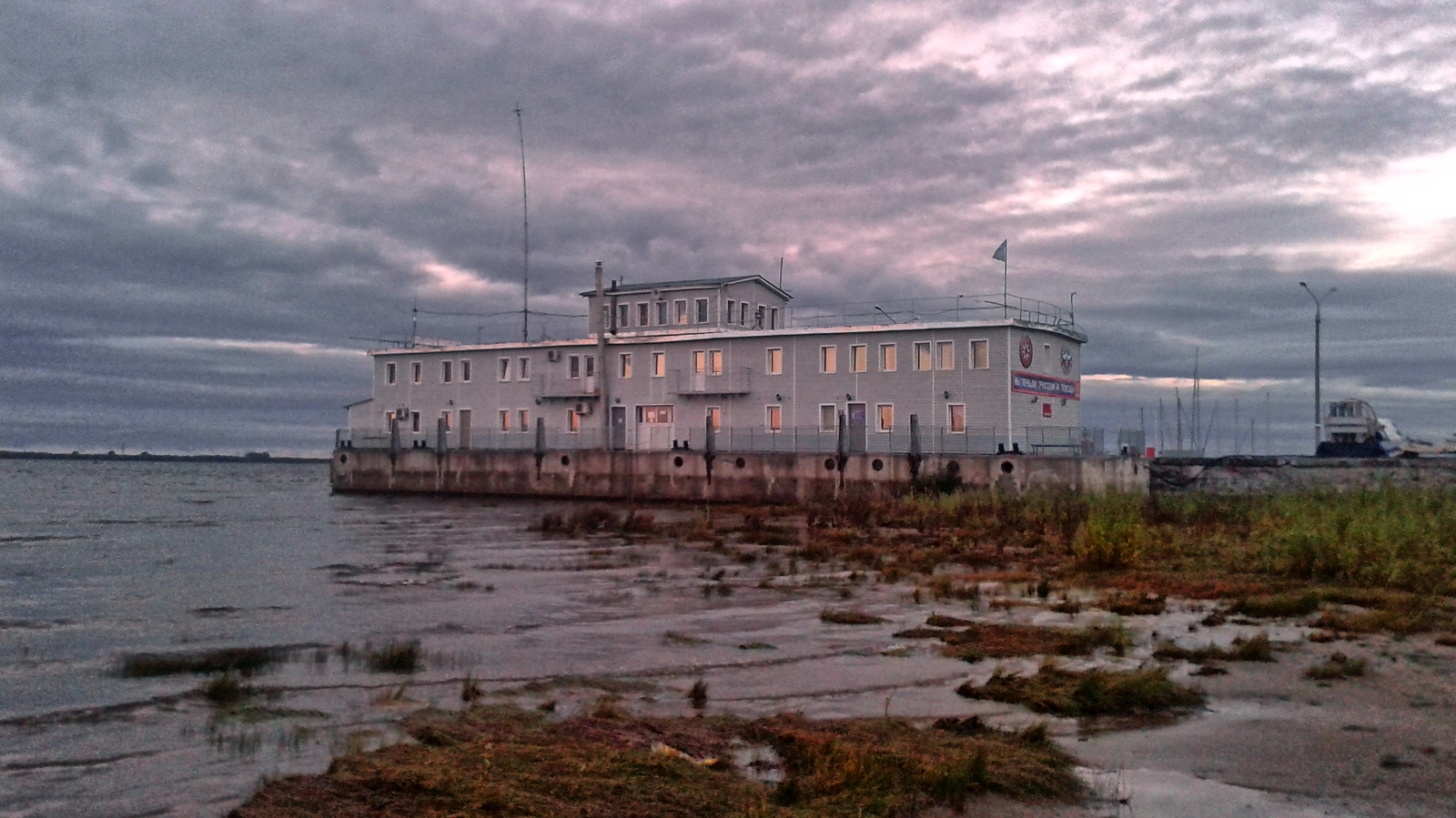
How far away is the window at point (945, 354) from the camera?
43.0m

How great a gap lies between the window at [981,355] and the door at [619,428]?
53.0 ft

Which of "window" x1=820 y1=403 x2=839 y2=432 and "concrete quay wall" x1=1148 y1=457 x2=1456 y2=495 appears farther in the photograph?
"window" x1=820 y1=403 x2=839 y2=432

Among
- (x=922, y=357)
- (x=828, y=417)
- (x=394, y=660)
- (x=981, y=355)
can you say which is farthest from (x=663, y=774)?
(x=828, y=417)

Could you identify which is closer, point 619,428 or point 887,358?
point 887,358

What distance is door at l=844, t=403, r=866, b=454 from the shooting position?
43594mm

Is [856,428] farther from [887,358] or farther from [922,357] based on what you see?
[922,357]

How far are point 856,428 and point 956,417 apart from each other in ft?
13.3

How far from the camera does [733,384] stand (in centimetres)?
4834

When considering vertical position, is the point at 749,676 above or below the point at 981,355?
below

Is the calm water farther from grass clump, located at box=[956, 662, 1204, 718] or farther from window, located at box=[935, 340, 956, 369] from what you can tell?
window, located at box=[935, 340, 956, 369]

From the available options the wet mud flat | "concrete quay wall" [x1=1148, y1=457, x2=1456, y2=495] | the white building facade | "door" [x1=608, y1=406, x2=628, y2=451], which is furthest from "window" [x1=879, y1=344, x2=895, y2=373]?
the wet mud flat

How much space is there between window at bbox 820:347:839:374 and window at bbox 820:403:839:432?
1.48 metres

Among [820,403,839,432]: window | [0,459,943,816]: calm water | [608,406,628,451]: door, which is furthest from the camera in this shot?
[608,406,628,451]: door

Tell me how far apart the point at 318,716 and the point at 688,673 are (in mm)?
3244
